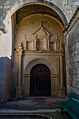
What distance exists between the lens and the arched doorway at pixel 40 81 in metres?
7.59

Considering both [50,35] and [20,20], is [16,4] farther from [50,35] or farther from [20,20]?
[50,35]

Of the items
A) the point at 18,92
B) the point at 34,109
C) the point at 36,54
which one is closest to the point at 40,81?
the point at 18,92

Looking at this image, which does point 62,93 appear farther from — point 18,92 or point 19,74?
point 19,74

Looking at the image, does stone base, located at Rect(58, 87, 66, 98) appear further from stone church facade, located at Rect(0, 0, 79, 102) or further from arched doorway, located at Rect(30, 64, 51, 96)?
arched doorway, located at Rect(30, 64, 51, 96)

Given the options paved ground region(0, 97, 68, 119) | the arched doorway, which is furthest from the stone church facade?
paved ground region(0, 97, 68, 119)

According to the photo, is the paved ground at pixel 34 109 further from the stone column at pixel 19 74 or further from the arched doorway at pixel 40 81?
the arched doorway at pixel 40 81

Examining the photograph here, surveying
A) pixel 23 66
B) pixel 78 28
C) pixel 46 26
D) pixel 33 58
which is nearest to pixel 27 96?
pixel 23 66

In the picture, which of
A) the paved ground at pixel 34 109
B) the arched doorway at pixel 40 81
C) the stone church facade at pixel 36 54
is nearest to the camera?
the paved ground at pixel 34 109

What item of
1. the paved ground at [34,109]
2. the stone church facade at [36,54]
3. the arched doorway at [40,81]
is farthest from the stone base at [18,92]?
the paved ground at [34,109]

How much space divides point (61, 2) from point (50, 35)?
2.51m

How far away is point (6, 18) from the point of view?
577 centimetres

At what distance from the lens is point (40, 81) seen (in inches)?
303

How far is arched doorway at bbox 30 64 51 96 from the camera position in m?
7.59

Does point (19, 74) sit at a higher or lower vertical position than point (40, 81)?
higher
